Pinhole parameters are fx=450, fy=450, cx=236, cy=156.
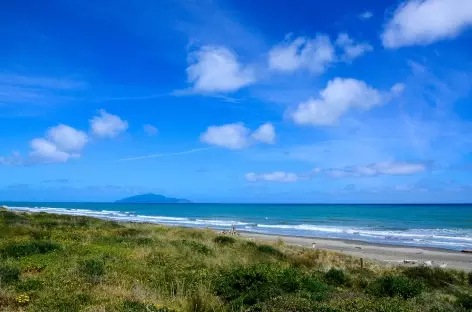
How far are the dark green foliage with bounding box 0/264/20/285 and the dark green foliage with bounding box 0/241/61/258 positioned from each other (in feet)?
12.6

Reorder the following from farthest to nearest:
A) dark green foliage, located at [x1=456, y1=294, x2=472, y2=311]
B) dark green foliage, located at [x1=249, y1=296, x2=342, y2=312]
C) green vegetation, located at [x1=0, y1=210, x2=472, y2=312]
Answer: dark green foliage, located at [x1=456, y1=294, x2=472, y2=311] < green vegetation, located at [x1=0, y1=210, x2=472, y2=312] < dark green foliage, located at [x1=249, y1=296, x2=342, y2=312]

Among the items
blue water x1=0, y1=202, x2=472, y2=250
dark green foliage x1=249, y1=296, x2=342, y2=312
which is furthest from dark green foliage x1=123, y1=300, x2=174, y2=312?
blue water x1=0, y1=202, x2=472, y2=250

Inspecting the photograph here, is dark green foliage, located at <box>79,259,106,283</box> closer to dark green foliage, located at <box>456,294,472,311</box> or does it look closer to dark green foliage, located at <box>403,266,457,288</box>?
dark green foliage, located at <box>456,294,472,311</box>

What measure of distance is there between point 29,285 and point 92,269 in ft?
6.18

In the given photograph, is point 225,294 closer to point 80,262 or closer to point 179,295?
point 179,295

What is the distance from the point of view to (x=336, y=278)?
556 inches

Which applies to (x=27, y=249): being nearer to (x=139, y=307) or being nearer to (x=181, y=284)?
(x=181, y=284)

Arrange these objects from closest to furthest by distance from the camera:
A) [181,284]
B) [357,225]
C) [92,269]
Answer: [181,284]
[92,269]
[357,225]

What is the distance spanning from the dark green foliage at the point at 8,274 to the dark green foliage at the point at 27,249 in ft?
12.6

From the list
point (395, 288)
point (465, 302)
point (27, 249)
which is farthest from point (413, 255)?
point (27, 249)

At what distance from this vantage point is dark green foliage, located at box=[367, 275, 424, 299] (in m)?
11.5

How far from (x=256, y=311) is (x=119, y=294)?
9.12ft

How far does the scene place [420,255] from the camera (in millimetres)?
30156

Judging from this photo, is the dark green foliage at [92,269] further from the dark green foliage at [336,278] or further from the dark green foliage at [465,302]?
the dark green foliage at [465,302]
